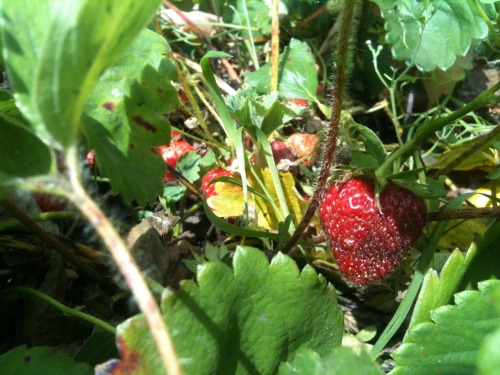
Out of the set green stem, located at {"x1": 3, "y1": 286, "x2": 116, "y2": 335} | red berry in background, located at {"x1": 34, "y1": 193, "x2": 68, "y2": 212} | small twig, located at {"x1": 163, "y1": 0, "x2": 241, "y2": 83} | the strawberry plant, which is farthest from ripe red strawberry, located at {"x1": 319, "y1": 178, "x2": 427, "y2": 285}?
small twig, located at {"x1": 163, "y1": 0, "x2": 241, "y2": 83}

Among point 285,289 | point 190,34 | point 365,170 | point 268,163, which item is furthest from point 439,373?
point 190,34

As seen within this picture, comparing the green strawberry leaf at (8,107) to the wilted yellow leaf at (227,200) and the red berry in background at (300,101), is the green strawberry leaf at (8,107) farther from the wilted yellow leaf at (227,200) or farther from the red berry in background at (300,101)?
the red berry in background at (300,101)

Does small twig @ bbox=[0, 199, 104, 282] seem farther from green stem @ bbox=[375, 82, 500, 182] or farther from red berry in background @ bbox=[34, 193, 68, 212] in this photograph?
green stem @ bbox=[375, 82, 500, 182]

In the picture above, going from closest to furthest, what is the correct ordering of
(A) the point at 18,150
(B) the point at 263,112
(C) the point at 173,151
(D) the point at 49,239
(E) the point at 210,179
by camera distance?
(A) the point at 18,150, (D) the point at 49,239, (B) the point at 263,112, (E) the point at 210,179, (C) the point at 173,151

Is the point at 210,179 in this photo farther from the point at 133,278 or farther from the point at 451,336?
the point at 133,278

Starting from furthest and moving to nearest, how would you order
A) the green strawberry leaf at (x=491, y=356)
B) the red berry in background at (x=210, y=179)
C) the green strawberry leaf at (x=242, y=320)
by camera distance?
the red berry in background at (x=210, y=179) < the green strawberry leaf at (x=242, y=320) < the green strawberry leaf at (x=491, y=356)

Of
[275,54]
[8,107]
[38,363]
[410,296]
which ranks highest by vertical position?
[8,107]

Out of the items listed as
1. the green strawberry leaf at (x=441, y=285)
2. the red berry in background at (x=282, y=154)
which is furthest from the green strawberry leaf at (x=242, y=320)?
the red berry in background at (x=282, y=154)

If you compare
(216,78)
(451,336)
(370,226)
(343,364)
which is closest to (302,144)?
(216,78)
